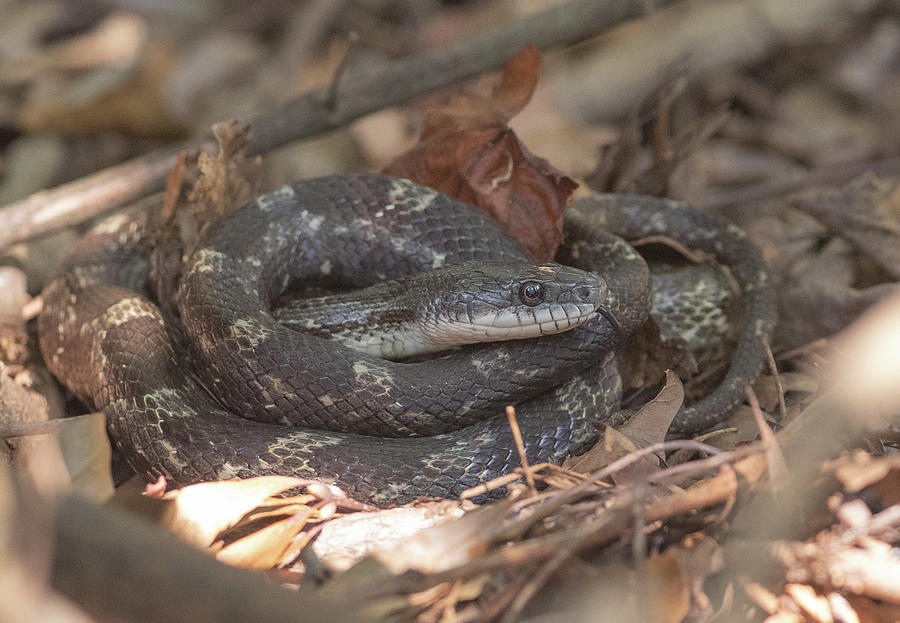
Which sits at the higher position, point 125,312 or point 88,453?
point 125,312

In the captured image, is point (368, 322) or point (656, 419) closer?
point (656, 419)

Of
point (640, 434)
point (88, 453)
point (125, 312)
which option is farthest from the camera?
point (125, 312)

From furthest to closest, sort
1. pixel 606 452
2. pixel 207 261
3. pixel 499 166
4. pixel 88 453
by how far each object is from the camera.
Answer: pixel 499 166 < pixel 207 261 < pixel 606 452 < pixel 88 453

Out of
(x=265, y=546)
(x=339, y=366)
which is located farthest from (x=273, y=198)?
(x=265, y=546)

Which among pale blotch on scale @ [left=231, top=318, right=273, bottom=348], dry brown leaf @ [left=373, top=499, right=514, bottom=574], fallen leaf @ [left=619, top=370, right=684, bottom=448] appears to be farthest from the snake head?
dry brown leaf @ [left=373, top=499, right=514, bottom=574]

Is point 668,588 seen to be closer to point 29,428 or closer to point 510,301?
point 510,301

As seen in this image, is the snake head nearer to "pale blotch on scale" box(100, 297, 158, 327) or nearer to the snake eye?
the snake eye

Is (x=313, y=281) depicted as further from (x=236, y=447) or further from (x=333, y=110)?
(x=333, y=110)

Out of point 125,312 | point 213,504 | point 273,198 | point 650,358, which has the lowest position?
point 650,358

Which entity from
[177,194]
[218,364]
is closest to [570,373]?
[218,364]
